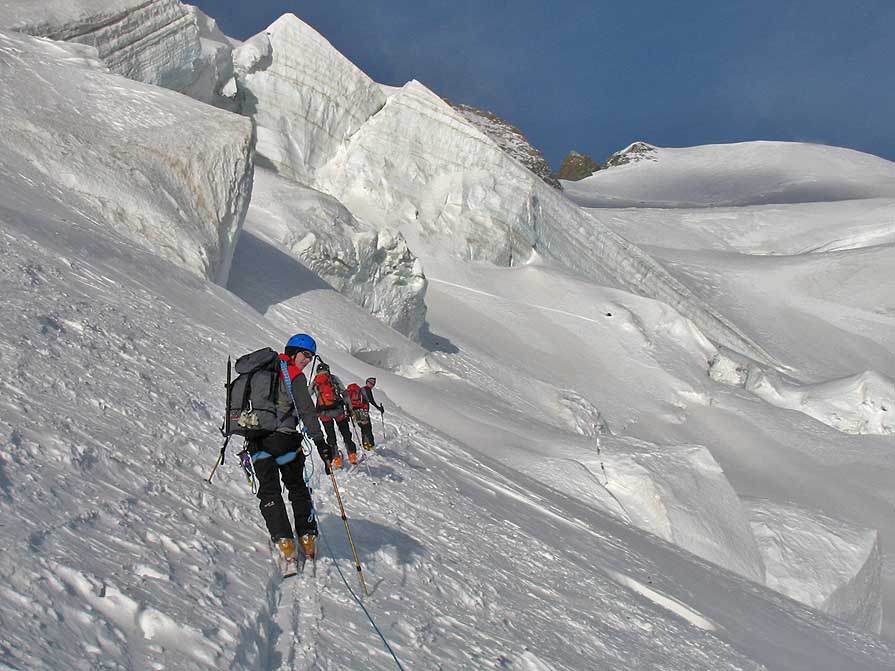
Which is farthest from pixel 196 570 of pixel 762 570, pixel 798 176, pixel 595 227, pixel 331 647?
pixel 798 176

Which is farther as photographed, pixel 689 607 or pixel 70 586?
pixel 689 607

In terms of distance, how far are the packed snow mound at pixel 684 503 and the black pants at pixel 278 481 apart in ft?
35.5

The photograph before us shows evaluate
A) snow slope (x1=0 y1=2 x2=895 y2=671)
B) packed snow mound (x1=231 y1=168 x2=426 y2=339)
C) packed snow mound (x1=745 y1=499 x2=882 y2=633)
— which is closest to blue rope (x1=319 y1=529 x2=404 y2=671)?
snow slope (x1=0 y1=2 x2=895 y2=671)

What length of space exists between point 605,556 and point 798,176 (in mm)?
105642

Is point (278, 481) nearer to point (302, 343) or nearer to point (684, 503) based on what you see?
point (302, 343)

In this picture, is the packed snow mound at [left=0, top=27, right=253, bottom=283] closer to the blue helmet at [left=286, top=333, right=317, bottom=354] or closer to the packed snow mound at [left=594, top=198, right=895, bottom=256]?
the blue helmet at [left=286, top=333, right=317, bottom=354]

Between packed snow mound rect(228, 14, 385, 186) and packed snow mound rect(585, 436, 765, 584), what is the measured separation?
2180 centimetres

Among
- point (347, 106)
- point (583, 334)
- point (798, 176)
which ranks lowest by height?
point (583, 334)

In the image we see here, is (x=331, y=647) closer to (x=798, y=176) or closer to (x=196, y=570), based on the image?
(x=196, y=570)

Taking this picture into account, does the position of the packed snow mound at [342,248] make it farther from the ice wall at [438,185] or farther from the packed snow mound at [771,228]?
the packed snow mound at [771,228]

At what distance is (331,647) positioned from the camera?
4.35 m

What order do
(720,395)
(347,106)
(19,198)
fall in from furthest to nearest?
(347,106) → (720,395) → (19,198)

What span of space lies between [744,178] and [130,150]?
342 ft

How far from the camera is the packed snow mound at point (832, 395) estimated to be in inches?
1347
